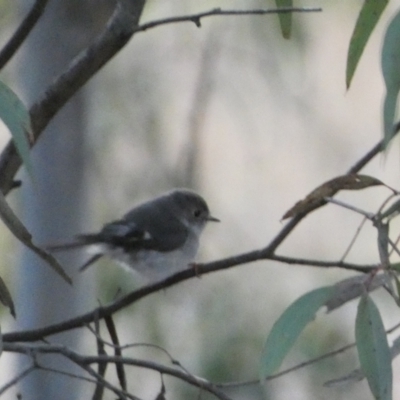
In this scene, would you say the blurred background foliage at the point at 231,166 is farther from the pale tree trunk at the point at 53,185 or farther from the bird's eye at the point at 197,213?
the pale tree trunk at the point at 53,185

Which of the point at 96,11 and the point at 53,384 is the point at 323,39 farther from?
the point at 53,384

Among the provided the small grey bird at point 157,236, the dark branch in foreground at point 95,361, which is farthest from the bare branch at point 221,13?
the small grey bird at point 157,236

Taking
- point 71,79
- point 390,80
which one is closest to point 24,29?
point 71,79

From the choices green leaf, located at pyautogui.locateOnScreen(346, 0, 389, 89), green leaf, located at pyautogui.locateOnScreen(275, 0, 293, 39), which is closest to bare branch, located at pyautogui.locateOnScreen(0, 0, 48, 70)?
green leaf, located at pyautogui.locateOnScreen(275, 0, 293, 39)

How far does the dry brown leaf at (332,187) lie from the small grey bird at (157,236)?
142 centimetres

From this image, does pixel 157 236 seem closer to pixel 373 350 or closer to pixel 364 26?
pixel 364 26

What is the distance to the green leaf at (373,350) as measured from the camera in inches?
40.0

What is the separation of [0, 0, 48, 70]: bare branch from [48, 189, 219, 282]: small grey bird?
118cm

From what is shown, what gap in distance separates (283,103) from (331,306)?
2.42 meters

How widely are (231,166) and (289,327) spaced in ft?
8.91

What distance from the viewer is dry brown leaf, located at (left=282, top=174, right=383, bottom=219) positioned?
1128 mm

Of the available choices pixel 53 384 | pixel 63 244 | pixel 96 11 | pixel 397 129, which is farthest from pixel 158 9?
pixel 397 129

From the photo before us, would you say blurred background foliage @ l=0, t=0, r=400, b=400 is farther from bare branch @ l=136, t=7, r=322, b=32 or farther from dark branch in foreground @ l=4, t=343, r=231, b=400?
dark branch in foreground @ l=4, t=343, r=231, b=400

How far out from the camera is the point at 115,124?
10.4ft
